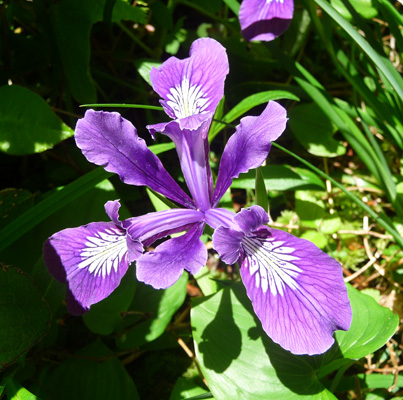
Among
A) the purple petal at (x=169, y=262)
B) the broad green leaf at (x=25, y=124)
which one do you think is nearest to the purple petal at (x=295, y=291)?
the purple petal at (x=169, y=262)

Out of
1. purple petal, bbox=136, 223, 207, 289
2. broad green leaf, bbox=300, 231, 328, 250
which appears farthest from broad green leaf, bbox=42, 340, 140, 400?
broad green leaf, bbox=300, 231, 328, 250

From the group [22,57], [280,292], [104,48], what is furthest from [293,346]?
[104,48]

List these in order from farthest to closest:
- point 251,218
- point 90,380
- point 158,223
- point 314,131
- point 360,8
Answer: point 314,131 < point 360,8 < point 90,380 < point 158,223 < point 251,218

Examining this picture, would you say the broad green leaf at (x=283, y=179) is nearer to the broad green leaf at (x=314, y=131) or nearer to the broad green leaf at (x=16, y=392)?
the broad green leaf at (x=314, y=131)

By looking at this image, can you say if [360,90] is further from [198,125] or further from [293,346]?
[293,346]

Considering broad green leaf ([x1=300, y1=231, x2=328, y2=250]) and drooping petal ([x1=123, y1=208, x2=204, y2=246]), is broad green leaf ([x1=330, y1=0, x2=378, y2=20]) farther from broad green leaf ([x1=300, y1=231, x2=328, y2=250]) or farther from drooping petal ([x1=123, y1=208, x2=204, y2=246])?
drooping petal ([x1=123, y1=208, x2=204, y2=246])

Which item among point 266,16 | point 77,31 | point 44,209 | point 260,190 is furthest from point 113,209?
point 266,16

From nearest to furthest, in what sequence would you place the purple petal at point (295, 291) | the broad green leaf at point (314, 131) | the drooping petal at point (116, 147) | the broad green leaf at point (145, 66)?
the purple petal at point (295, 291) → the drooping petal at point (116, 147) → the broad green leaf at point (145, 66) → the broad green leaf at point (314, 131)

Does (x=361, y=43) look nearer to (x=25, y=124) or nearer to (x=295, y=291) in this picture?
(x=295, y=291)
